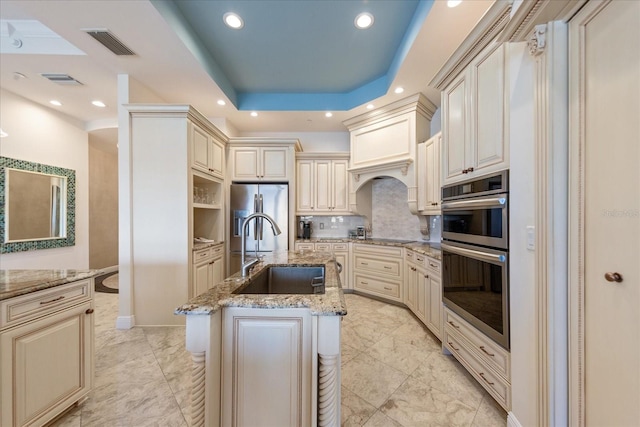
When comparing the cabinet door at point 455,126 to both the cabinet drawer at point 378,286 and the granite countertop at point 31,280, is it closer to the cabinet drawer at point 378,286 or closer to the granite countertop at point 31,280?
the cabinet drawer at point 378,286

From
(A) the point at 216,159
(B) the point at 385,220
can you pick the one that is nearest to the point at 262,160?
(A) the point at 216,159

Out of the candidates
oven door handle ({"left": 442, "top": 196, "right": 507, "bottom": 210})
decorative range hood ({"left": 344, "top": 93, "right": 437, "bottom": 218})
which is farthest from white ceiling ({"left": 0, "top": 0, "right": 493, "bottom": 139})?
oven door handle ({"left": 442, "top": 196, "right": 507, "bottom": 210})

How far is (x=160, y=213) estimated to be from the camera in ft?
8.90

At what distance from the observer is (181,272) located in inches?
107

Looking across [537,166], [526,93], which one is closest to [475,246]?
[537,166]

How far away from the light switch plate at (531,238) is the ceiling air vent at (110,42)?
139 inches

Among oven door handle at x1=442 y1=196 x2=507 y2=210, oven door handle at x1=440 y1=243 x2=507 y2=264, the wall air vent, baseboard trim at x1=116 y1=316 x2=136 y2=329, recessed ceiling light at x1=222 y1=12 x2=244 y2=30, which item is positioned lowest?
baseboard trim at x1=116 y1=316 x2=136 y2=329

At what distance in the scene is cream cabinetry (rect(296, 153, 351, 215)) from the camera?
13.7 ft

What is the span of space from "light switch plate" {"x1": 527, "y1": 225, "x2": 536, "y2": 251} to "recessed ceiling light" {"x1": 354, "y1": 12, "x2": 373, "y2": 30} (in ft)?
7.41

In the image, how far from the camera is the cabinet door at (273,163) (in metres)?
3.88

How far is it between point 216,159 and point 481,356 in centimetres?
371

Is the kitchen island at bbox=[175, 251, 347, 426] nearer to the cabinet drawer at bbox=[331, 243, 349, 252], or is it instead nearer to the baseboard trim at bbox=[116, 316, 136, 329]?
the baseboard trim at bbox=[116, 316, 136, 329]

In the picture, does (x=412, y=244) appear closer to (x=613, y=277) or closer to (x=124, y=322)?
(x=613, y=277)

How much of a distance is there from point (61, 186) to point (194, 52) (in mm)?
3754
